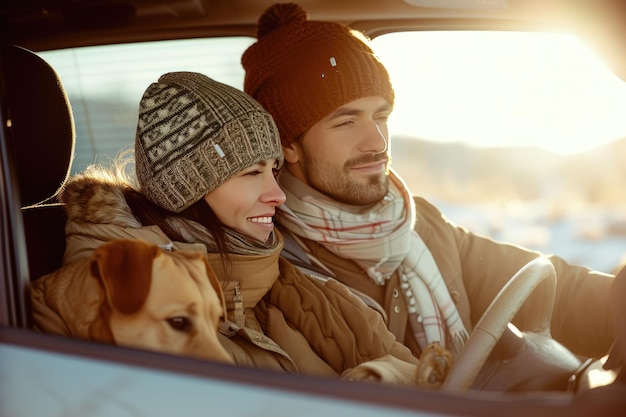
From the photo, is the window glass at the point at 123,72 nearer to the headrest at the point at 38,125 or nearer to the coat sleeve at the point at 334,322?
the headrest at the point at 38,125

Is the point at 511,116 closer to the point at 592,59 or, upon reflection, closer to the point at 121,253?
the point at 592,59

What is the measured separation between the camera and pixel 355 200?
253 cm

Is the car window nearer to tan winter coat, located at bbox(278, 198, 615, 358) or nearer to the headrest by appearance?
the headrest

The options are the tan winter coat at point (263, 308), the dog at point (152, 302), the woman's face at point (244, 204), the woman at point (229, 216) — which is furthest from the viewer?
the woman's face at point (244, 204)

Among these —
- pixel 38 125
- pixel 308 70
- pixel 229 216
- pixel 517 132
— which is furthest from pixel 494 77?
pixel 38 125

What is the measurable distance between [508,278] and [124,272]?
160 cm

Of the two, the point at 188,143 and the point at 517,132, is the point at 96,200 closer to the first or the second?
the point at 188,143

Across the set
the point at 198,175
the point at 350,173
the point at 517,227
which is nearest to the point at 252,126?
the point at 198,175

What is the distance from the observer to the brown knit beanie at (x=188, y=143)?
1.93 meters

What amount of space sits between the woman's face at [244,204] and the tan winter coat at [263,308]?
0.10 m

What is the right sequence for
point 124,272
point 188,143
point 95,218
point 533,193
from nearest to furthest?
point 124,272
point 95,218
point 188,143
point 533,193

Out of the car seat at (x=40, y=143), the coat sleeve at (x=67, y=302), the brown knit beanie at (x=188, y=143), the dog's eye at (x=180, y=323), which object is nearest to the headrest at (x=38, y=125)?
the car seat at (x=40, y=143)

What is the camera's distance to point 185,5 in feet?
8.04

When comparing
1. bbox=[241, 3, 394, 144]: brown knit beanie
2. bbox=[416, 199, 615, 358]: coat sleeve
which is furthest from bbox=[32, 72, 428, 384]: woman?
bbox=[416, 199, 615, 358]: coat sleeve
